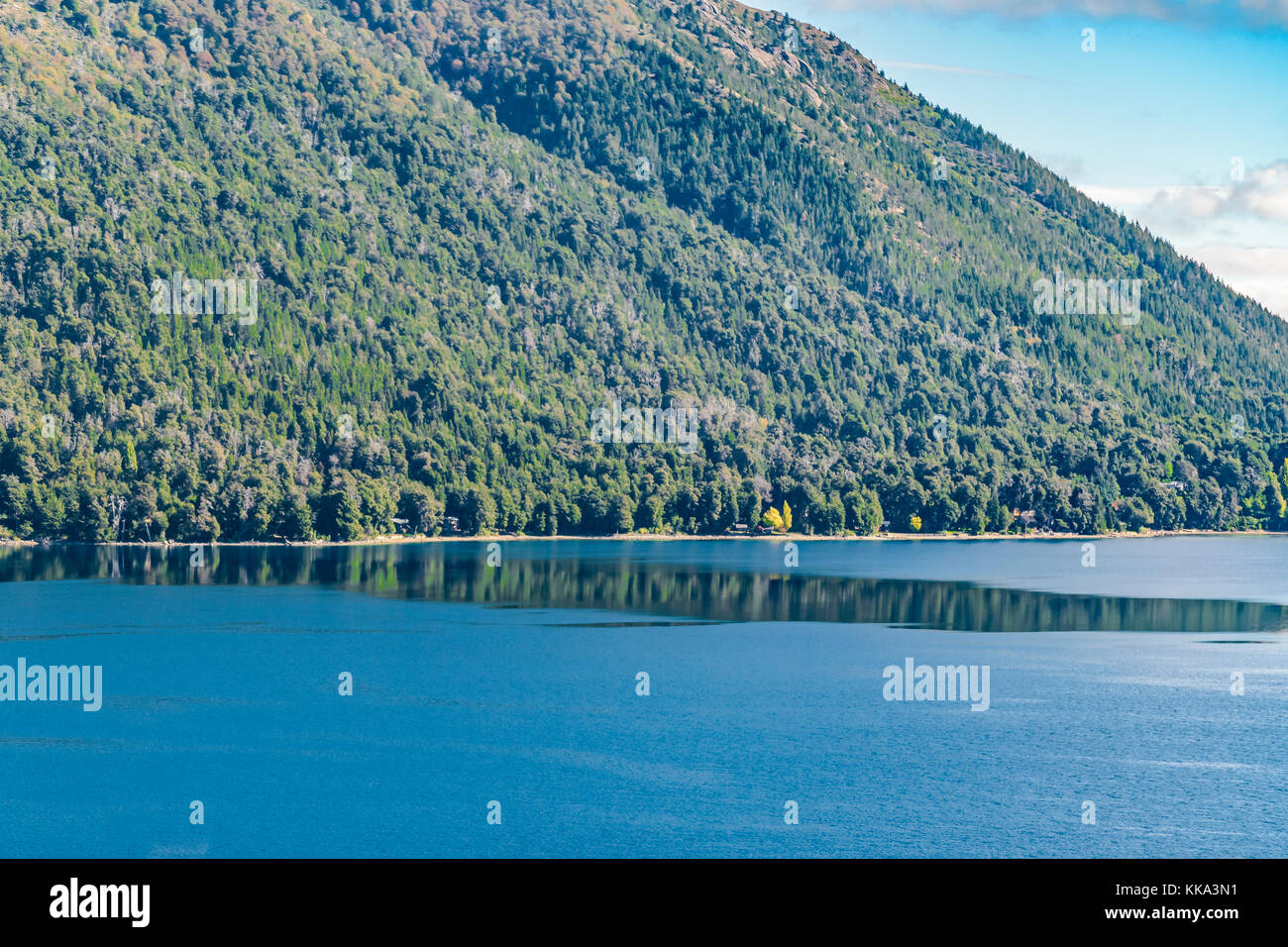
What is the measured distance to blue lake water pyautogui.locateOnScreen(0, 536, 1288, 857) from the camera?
61.1 meters

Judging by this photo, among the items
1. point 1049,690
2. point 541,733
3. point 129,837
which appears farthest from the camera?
point 1049,690

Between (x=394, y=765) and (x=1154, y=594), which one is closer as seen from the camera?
(x=394, y=765)

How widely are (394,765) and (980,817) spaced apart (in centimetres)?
2989

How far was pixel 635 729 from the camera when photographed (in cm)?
8119

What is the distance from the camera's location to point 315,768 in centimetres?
7194
